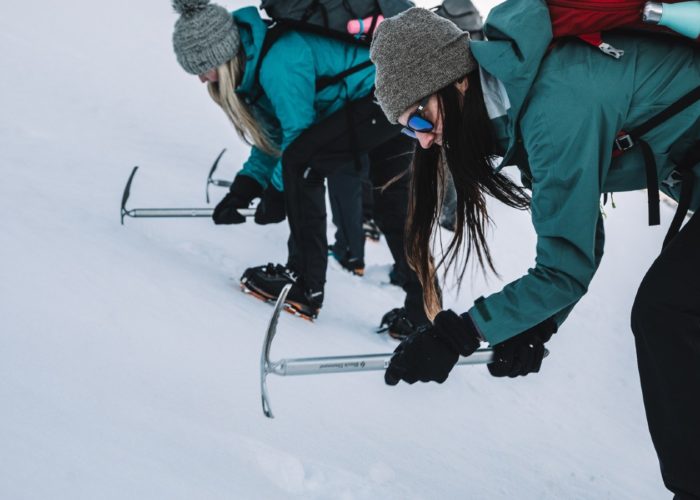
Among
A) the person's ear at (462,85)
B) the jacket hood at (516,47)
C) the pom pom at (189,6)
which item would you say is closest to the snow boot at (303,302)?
the pom pom at (189,6)

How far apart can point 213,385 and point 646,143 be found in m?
1.56

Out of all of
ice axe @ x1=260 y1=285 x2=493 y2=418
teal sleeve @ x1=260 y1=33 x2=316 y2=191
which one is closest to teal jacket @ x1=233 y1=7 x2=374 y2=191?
teal sleeve @ x1=260 y1=33 x2=316 y2=191

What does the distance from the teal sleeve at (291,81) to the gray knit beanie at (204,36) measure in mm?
202

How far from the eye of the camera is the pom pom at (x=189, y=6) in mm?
2945

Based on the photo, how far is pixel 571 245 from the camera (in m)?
1.58

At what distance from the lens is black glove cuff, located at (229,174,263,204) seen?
3.65m

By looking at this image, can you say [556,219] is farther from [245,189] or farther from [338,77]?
[245,189]

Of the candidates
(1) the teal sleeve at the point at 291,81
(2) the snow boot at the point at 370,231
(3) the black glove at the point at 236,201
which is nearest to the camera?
(1) the teal sleeve at the point at 291,81

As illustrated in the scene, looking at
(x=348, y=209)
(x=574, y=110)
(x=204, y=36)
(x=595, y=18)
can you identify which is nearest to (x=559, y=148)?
(x=574, y=110)

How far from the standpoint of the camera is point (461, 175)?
5.91 ft

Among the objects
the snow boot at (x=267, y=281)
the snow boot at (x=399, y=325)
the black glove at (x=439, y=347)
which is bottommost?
the snow boot at (x=399, y=325)

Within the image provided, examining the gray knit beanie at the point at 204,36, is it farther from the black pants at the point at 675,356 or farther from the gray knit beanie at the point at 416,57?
the black pants at the point at 675,356

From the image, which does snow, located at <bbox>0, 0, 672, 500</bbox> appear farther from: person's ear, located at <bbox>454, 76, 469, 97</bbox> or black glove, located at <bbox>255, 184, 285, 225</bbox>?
person's ear, located at <bbox>454, 76, 469, 97</bbox>

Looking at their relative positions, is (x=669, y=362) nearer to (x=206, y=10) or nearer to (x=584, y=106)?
(x=584, y=106)
